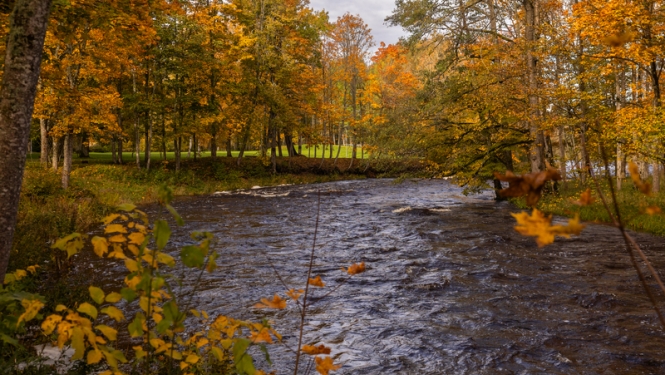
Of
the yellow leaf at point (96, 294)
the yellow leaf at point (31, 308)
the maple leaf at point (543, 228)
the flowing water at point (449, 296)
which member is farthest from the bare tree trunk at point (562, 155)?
the yellow leaf at point (31, 308)

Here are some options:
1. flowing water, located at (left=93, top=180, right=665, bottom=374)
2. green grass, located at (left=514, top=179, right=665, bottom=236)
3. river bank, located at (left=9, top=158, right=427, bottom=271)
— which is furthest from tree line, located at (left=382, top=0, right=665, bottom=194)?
flowing water, located at (left=93, top=180, right=665, bottom=374)

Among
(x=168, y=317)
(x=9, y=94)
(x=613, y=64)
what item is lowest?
(x=168, y=317)

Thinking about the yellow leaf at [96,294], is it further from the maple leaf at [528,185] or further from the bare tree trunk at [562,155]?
the bare tree trunk at [562,155]

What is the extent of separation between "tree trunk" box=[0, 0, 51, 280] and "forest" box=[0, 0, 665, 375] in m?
0.02

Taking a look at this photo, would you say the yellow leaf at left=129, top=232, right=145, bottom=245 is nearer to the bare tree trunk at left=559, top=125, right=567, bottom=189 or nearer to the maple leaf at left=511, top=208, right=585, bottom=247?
the maple leaf at left=511, top=208, right=585, bottom=247

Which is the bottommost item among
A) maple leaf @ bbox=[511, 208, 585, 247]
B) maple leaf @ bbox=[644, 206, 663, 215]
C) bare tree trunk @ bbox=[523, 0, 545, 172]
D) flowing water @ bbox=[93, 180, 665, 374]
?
flowing water @ bbox=[93, 180, 665, 374]

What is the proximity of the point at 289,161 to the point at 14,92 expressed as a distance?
34.5 m

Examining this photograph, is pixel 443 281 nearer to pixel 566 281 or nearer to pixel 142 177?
pixel 566 281

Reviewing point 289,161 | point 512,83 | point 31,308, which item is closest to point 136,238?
point 31,308

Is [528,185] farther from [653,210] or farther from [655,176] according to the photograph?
[655,176]

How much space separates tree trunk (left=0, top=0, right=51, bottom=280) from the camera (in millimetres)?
4066

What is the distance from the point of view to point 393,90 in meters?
46.2

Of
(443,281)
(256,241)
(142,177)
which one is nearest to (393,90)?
(142,177)

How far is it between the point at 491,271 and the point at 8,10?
9987 mm
